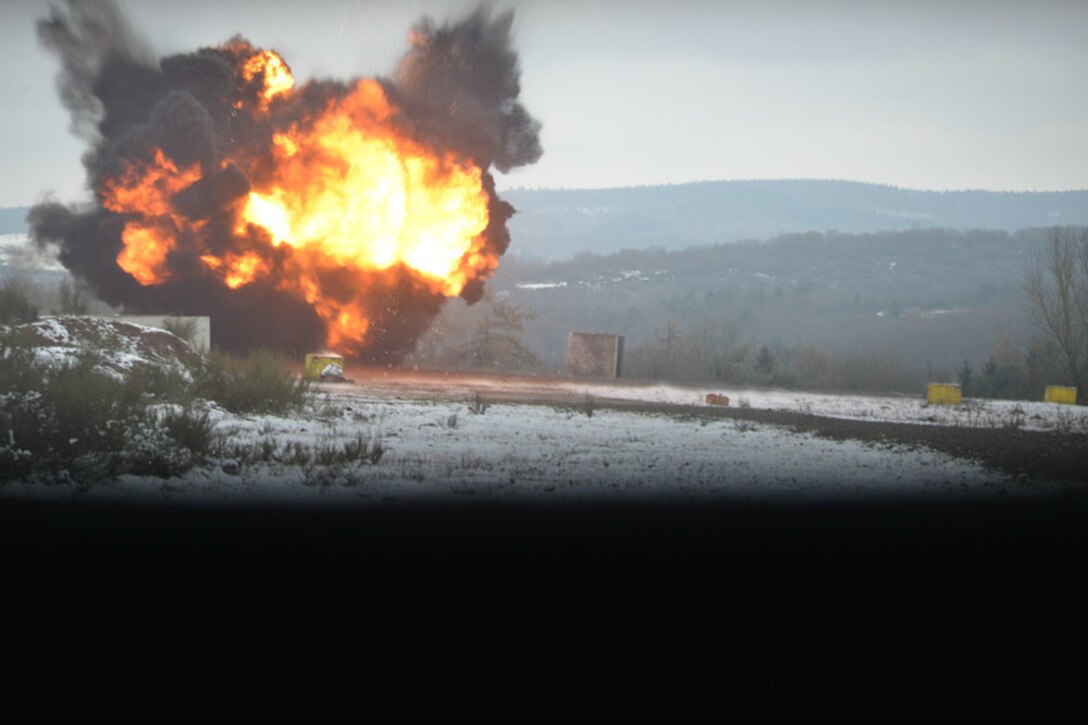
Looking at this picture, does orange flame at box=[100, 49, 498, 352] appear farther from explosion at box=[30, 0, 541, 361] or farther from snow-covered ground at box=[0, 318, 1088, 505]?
snow-covered ground at box=[0, 318, 1088, 505]

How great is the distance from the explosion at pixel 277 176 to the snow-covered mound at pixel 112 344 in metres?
8.62

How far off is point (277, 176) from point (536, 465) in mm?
24870

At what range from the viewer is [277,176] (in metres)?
36.8

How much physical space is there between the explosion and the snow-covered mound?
8.62m

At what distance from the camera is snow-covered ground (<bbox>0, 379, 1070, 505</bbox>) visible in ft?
Answer: 40.3

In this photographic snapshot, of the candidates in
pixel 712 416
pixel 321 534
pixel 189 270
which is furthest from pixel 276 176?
pixel 321 534

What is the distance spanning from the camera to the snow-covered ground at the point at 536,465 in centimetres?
1230

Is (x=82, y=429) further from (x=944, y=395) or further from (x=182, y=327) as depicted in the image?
(x=944, y=395)

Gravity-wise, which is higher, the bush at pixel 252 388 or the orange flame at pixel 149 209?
the orange flame at pixel 149 209

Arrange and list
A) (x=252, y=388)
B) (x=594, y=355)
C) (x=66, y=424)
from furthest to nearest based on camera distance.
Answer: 1. (x=594, y=355)
2. (x=252, y=388)
3. (x=66, y=424)

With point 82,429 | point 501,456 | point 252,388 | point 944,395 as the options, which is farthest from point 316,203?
point 82,429

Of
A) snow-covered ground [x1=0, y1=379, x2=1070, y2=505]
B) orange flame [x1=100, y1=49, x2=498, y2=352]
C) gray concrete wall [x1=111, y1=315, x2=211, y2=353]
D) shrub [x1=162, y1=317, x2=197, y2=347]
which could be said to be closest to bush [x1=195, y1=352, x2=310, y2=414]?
snow-covered ground [x1=0, y1=379, x2=1070, y2=505]

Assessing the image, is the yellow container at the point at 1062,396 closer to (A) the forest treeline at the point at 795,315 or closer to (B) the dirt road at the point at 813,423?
(A) the forest treeline at the point at 795,315

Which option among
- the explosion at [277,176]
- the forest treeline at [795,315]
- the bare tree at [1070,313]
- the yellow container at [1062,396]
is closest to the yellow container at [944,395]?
the yellow container at [1062,396]
